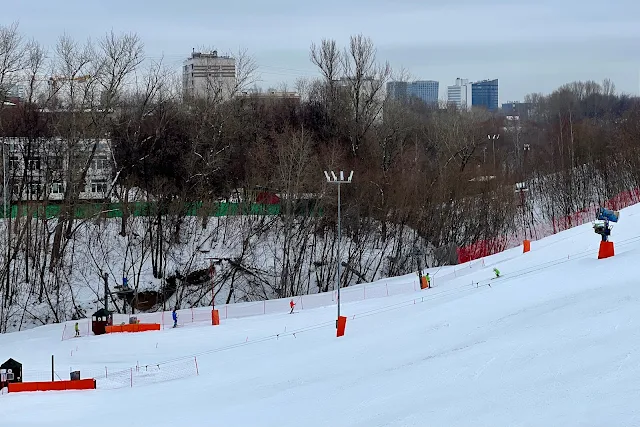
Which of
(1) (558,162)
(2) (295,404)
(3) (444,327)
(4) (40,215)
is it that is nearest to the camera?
(2) (295,404)

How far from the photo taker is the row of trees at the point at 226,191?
154 feet

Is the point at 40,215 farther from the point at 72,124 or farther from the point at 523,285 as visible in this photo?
the point at 523,285

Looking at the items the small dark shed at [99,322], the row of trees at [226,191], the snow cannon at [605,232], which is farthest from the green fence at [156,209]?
the snow cannon at [605,232]

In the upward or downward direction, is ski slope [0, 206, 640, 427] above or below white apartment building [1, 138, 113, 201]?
below

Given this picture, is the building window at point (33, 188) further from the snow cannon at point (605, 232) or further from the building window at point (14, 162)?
the snow cannon at point (605, 232)

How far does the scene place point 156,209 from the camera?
163 feet

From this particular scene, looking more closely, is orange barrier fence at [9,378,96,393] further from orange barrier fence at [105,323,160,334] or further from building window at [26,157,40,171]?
building window at [26,157,40,171]

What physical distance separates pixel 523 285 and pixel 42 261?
31285mm

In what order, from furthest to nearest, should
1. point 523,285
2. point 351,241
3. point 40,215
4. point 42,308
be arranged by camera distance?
point 351,241 < point 40,215 < point 42,308 < point 523,285

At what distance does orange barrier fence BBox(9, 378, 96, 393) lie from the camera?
2322 centimetres

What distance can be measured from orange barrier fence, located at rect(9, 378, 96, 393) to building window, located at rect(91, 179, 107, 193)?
104 ft

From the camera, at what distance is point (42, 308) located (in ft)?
145

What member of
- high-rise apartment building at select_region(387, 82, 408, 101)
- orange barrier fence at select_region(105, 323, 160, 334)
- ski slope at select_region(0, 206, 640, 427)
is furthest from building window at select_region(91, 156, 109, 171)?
ski slope at select_region(0, 206, 640, 427)

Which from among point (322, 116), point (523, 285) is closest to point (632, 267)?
point (523, 285)
